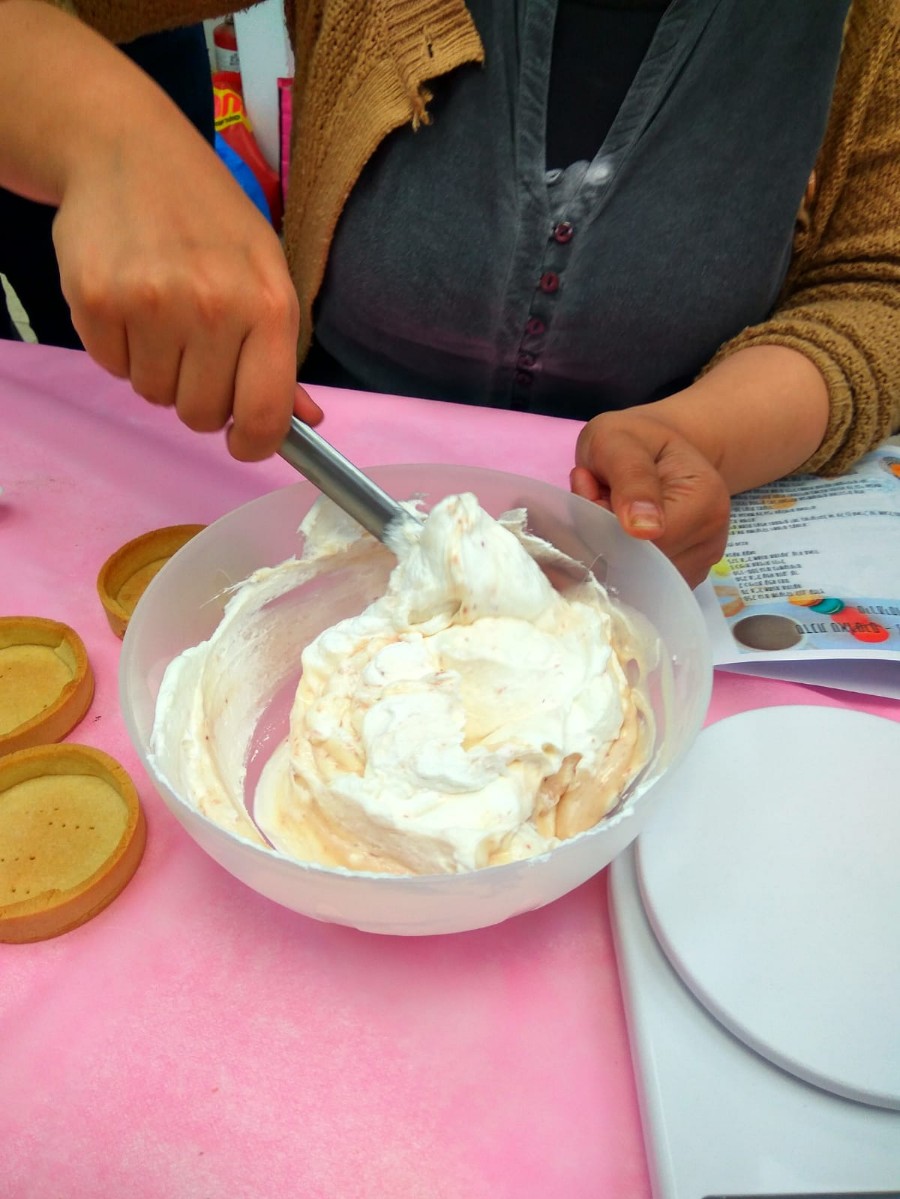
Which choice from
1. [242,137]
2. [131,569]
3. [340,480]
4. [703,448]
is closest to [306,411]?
[340,480]

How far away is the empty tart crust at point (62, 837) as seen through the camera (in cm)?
40

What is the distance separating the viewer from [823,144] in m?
0.74

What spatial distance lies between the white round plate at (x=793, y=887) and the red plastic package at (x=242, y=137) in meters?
1.87

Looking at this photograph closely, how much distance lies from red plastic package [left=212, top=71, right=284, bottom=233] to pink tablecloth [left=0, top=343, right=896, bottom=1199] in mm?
1864

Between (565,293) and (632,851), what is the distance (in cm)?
53

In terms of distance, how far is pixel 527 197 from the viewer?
2.30 feet

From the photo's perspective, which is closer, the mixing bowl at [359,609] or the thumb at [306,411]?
→ the mixing bowl at [359,609]

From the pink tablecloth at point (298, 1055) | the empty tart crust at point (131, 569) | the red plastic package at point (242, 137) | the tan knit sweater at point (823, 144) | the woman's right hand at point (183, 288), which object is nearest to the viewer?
the pink tablecloth at point (298, 1055)

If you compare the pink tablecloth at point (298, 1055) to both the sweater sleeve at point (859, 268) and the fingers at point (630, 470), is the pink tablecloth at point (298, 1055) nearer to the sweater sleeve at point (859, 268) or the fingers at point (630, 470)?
the fingers at point (630, 470)

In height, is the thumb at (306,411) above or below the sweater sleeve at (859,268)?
below

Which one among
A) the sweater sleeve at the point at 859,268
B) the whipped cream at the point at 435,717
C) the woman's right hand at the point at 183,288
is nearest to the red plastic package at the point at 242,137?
the sweater sleeve at the point at 859,268

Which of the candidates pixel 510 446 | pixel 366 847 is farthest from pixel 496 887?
pixel 510 446

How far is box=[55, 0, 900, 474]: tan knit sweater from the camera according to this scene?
2.15 ft

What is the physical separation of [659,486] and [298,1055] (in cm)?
40
